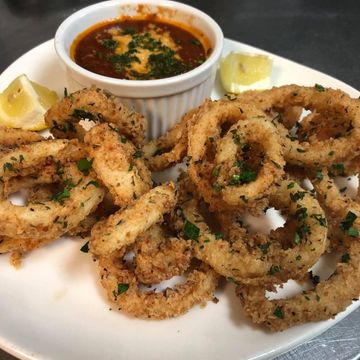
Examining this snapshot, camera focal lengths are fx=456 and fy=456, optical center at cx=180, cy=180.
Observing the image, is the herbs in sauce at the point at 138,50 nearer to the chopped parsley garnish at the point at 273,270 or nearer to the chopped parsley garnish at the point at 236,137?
the chopped parsley garnish at the point at 236,137

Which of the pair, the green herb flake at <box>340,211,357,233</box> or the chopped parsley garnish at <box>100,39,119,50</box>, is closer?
the green herb flake at <box>340,211,357,233</box>

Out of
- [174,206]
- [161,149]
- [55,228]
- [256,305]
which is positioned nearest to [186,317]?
[256,305]

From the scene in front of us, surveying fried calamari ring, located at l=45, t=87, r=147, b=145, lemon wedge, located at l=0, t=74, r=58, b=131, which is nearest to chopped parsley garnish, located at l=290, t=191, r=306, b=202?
fried calamari ring, located at l=45, t=87, r=147, b=145

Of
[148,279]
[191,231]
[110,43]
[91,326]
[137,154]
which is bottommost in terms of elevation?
[91,326]

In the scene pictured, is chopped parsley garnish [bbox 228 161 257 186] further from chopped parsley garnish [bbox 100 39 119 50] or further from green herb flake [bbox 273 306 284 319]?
chopped parsley garnish [bbox 100 39 119 50]

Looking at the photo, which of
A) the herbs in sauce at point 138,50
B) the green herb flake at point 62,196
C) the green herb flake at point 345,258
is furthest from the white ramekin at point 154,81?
the green herb flake at point 345,258

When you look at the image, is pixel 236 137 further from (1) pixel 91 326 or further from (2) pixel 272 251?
(1) pixel 91 326

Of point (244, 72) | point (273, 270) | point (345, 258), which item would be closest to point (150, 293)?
point (273, 270)

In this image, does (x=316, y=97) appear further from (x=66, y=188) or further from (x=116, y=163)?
(x=66, y=188)
